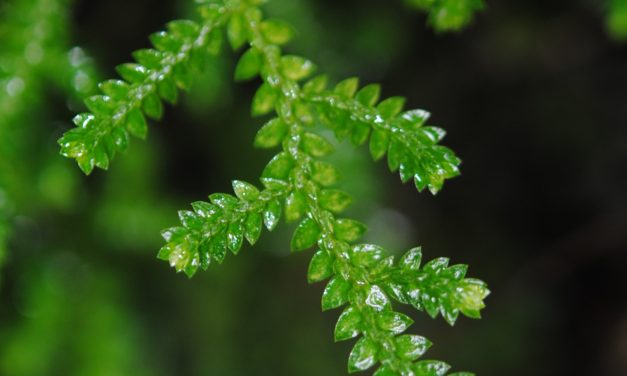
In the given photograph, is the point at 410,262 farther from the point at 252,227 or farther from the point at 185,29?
the point at 185,29

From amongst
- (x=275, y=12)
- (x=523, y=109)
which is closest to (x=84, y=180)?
(x=275, y=12)

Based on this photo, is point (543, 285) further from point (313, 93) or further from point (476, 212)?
point (313, 93)

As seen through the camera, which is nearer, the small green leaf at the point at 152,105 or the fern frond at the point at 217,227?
the fern frond at the point at 217,227

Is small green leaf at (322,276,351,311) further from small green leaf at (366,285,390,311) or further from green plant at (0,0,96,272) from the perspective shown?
green plant at (0,0,96,272)

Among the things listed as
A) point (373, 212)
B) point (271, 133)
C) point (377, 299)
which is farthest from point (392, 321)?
point (373, 212)

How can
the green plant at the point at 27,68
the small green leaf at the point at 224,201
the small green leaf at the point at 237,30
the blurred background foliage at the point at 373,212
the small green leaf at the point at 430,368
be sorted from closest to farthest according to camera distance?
the small green leaf at the point at 430,368, the small green leaf at the point at 224,201, the small green leaf at the point at 237,30, the green plant at the point at 27,68, the blurred background foliage at the point at 373,212

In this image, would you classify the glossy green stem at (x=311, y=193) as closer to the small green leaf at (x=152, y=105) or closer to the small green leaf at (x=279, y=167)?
the small green leaf at (x=279, y=167)

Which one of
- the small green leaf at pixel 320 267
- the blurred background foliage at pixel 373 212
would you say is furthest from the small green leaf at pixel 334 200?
the blurred background foliage at pixel 373 212
